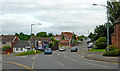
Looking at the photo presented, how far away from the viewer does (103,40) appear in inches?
2295

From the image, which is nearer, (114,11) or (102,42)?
(102,42)

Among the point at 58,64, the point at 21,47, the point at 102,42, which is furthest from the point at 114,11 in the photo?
the point at 58,64

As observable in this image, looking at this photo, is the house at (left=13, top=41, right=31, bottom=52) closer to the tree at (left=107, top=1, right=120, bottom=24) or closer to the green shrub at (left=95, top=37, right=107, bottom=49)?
the green shrub at (left=95, top=37, right=107, bottom=49)

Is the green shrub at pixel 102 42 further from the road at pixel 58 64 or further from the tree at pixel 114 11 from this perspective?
the road at pixel 58 64

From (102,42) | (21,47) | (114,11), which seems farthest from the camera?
(21,47)

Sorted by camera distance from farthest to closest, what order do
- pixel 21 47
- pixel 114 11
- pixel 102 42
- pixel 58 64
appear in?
pixel 21 47
pixel 114 11
pixel 102 42
pixel 58 64

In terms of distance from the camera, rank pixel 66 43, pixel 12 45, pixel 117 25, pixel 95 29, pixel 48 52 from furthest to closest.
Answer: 1. pixel 66 43
2. pixel 12 45
3. pixel 95 29
4. pixel 48 52
5. pixel 117 25

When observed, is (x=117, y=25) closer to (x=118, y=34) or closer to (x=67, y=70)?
(x=118, y=34)

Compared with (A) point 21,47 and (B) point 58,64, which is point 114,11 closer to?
(A) point 21,47

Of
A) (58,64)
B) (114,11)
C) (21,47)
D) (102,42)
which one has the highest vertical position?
(114,11)

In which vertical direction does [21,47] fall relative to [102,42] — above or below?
A: below

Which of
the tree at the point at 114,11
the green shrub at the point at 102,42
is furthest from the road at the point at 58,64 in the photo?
the tree at the point at 114,11

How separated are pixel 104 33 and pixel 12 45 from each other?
134 ft

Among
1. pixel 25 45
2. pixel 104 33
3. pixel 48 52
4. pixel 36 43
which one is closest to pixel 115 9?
pixel 104 33
